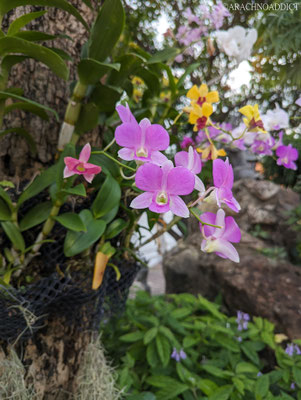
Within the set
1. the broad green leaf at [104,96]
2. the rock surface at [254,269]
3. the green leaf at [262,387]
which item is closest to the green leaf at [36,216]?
the broad green leaf at [104,96]

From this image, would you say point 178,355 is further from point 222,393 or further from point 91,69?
point 91,69

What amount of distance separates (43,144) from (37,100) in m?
0.11

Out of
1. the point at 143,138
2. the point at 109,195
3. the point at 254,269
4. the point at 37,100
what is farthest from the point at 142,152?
the point at 254,269

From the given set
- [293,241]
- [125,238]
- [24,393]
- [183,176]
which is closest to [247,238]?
[293,241]

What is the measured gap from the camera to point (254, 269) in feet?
5.40

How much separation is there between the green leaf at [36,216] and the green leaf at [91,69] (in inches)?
10.3

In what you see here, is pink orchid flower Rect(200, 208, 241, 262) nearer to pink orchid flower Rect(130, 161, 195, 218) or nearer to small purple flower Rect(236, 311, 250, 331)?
pink orchid flower Rect(130, 161, 195, 218)

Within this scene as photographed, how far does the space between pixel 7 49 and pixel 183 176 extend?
409 millimetres

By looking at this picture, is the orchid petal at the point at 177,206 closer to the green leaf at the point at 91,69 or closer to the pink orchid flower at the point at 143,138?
the pink orchid flower at the point at 143,138

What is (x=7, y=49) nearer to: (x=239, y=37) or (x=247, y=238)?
(x=239, y=37)

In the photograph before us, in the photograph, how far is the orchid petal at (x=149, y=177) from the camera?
318 millimetres

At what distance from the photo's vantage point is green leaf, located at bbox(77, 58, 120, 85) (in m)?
0.53

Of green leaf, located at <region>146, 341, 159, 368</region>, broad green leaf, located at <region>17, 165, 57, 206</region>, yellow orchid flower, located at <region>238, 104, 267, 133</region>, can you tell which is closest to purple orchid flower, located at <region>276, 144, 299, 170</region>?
yellow orchid flower, located at <region>238, 104, 267, 133</region>

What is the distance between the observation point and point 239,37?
0.79 metres
